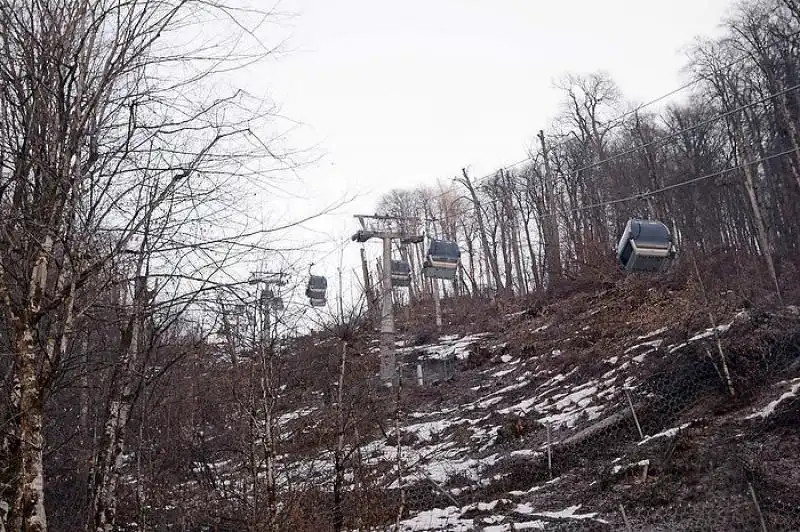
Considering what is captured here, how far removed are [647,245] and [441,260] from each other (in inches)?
267

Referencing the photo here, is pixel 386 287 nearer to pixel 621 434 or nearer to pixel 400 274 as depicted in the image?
pixel 400 274

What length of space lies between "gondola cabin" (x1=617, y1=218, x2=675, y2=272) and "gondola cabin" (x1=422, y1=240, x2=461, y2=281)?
6.08 meters

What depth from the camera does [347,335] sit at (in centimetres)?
894

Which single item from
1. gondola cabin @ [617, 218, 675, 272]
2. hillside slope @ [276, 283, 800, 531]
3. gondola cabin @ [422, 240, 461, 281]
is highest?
gondola cabin @ [422, 240, 461, 281]

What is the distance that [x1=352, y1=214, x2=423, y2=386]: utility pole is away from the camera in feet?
54.5

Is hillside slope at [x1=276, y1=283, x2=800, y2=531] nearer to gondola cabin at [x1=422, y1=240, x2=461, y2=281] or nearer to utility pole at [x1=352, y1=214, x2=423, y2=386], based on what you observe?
utility pole at [x1=352, y1=214, x2=423, y2=386]

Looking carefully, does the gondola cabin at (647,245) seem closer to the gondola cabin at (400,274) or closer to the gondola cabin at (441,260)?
the gondola cabin at (441,260)

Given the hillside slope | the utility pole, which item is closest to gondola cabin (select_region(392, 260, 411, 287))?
the utility pole

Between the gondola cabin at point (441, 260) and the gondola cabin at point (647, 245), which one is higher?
the gondola cabin at point (441, 260)

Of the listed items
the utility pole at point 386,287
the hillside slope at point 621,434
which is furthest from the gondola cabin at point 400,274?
the hillside slope at point 621,434

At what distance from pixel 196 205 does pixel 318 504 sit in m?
5.46

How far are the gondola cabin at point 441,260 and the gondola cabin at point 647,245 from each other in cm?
608

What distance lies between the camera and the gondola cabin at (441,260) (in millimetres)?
19656

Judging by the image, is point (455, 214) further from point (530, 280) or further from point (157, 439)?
point (157, 439)
